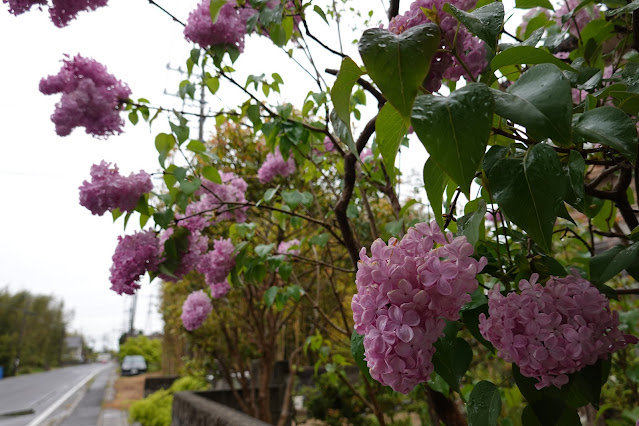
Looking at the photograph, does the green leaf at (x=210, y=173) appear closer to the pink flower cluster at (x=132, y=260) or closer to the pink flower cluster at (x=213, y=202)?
the pink flower cluster at (x=213, y=202)

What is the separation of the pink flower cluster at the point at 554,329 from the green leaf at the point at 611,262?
0.27 ft

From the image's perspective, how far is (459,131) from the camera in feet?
1.15

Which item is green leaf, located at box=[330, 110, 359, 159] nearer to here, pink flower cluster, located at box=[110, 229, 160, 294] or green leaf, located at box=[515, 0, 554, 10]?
green leaf, located at box=[515, 0, 554, 10]

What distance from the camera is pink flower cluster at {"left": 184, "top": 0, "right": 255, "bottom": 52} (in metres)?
1.52

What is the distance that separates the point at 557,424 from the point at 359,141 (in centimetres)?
60

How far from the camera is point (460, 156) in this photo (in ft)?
1.14

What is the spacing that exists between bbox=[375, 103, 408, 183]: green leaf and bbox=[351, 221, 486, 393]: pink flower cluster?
0.10 m

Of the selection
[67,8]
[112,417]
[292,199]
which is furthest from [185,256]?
[112,417]

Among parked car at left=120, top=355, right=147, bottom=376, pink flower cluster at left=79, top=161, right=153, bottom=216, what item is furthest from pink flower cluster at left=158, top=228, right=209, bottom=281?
parked car at left=120, top=355, right=147, bottom=376

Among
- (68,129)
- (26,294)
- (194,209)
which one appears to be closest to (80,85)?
(68,129)

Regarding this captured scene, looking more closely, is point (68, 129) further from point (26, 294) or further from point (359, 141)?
point (26, 294)

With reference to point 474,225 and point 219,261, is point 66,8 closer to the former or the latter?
point 219,261

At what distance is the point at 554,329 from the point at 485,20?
340mm

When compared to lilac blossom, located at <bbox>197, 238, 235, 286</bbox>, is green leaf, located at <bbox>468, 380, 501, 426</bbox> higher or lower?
lower
